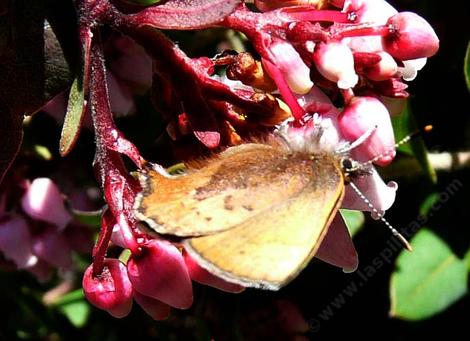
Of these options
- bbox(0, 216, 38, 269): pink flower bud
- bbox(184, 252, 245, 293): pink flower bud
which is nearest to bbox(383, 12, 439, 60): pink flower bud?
bbox(184, 252, 245, 293): pink flower bud

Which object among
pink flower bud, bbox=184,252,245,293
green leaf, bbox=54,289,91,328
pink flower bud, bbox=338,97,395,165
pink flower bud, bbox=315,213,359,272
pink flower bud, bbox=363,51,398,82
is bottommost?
green leaf, bbox=54,289,91,328

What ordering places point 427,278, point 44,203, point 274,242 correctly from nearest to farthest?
point 274,242 < point 44,203 < point 427,278

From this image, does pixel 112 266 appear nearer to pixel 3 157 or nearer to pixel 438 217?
pixel 3 157

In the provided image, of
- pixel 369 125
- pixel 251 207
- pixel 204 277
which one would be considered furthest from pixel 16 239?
pixel 369 125

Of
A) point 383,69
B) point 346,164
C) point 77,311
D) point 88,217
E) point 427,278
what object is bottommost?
point 77,311

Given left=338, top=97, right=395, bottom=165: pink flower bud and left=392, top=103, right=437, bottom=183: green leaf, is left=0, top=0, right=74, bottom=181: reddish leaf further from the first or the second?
left=392, top=103, right=437, bottom=183: green leaf

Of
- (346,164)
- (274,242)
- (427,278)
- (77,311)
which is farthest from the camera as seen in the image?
(77,311)

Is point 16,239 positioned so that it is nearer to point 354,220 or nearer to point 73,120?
point 73,120
